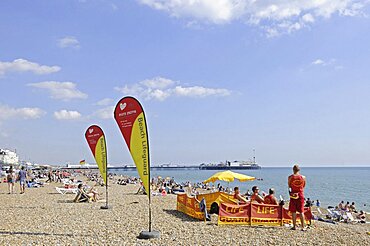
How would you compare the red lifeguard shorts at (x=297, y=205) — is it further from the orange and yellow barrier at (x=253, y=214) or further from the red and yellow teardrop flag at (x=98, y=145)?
the red and yellow teardrop flag at (x=98, y=145)

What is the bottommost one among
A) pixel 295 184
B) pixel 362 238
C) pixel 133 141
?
pixel 362 238

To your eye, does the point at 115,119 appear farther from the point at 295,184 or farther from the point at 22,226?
the point at 295,184

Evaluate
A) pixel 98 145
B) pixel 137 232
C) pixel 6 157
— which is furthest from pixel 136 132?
pixel 6 157

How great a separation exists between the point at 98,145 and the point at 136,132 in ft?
20.5

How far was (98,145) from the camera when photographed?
14625 mm

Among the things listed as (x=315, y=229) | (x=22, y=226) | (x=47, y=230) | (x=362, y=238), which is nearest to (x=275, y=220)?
(x=315, y=229)

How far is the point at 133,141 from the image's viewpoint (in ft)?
29.0

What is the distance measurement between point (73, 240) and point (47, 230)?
4.97ft

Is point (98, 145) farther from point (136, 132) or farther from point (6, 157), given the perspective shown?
point (6, 157)

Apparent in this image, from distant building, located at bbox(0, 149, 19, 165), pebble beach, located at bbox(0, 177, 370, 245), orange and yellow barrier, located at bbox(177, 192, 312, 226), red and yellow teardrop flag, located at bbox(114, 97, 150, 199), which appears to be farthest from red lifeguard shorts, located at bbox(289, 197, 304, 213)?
distant building, located at bbox(0, 149, 19, 165)

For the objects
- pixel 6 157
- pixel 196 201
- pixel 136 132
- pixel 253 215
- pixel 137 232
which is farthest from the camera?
pixel 6 157

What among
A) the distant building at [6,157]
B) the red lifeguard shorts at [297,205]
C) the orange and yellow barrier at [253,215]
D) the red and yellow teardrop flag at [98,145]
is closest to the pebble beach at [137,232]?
the orange and yellow barrier at [253,215]

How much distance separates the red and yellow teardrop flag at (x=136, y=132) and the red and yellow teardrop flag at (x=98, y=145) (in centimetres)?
565

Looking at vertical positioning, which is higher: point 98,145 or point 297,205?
point 98,145
